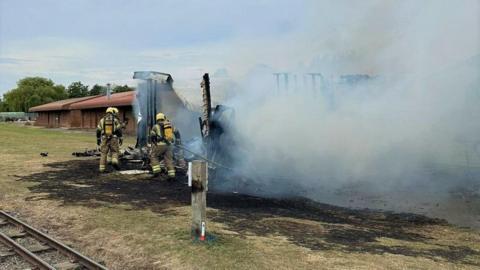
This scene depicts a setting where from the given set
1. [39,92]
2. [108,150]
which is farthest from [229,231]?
[39,92]

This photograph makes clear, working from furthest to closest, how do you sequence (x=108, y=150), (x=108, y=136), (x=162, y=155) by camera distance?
1. (x=108, y=150)
2. (x=108, y=136)
3. (x=162, y=155)

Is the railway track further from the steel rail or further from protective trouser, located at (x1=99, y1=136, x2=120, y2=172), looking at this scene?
protective trouser, located at (x1=99, y1=136, x2=120, y2=172)

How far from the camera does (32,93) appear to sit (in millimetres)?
103125

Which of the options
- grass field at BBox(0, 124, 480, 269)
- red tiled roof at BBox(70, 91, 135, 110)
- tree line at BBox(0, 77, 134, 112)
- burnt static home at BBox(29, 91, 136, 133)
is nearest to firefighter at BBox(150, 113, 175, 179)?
grass field at BBox(0, 124, 480, 269)

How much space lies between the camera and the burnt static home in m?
33.6

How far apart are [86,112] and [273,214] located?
37934 millimetres

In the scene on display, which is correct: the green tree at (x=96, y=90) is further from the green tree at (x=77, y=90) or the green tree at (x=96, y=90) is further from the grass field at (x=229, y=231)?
the grass field at (x=229, y=231)

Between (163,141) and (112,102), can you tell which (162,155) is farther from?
(112,102)

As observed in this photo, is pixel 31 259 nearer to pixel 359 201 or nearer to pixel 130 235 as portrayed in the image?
pixel 130 235

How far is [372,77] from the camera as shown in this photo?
9.34 metres

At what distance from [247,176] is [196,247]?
15.6ft

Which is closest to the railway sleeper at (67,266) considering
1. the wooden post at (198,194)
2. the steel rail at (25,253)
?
the steel rail at (25,253)

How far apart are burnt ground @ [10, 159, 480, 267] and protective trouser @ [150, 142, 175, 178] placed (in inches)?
11.4

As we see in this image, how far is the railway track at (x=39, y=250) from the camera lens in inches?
223
